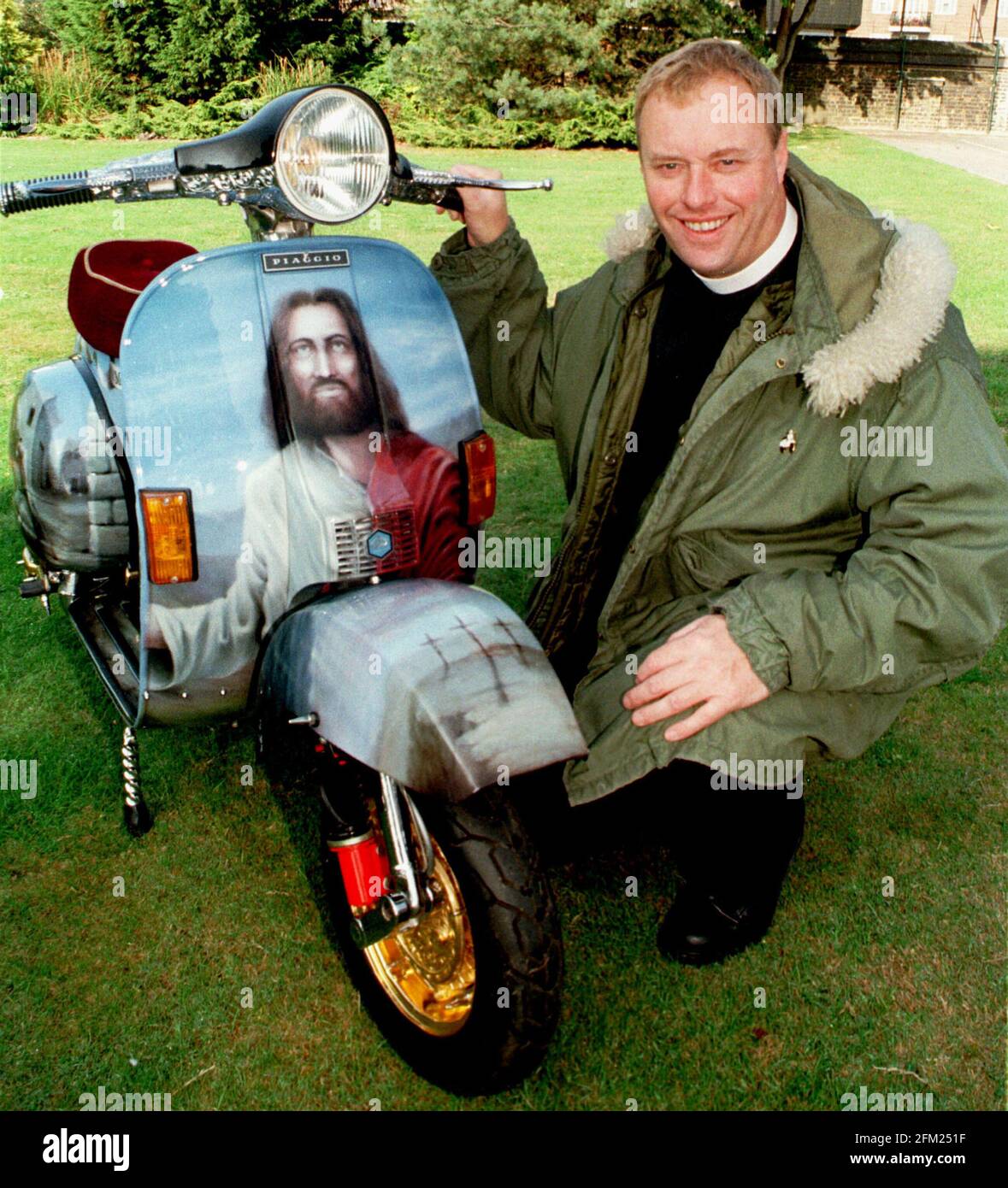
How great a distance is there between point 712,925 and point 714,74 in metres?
1.47

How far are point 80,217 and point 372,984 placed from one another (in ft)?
29.5

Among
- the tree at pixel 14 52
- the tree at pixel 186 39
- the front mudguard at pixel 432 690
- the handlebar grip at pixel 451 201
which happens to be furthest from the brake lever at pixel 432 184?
the tree at pixel 186 39

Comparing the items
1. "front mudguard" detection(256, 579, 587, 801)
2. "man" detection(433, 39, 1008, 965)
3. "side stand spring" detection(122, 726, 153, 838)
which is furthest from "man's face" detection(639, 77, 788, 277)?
"side stand spring" detection(122, 726, 153, 838)

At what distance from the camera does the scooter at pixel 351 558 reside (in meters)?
1.65

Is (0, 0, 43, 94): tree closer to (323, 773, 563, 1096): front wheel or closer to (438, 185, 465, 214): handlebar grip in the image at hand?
(438, 185, 465, 214): handlebar grip

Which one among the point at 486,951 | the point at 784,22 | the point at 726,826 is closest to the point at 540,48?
the point at 784,22

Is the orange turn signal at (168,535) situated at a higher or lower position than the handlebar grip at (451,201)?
lower

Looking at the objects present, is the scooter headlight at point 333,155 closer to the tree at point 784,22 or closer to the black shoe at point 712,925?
the black shoe at point 712,925

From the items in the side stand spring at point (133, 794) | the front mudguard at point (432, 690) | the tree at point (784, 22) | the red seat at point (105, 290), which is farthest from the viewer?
the tree at point (784, 22)

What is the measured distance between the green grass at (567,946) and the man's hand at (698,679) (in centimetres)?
31

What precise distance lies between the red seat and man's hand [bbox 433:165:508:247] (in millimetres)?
535

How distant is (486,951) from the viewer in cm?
165

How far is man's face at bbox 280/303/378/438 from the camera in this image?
1941 millimetres
